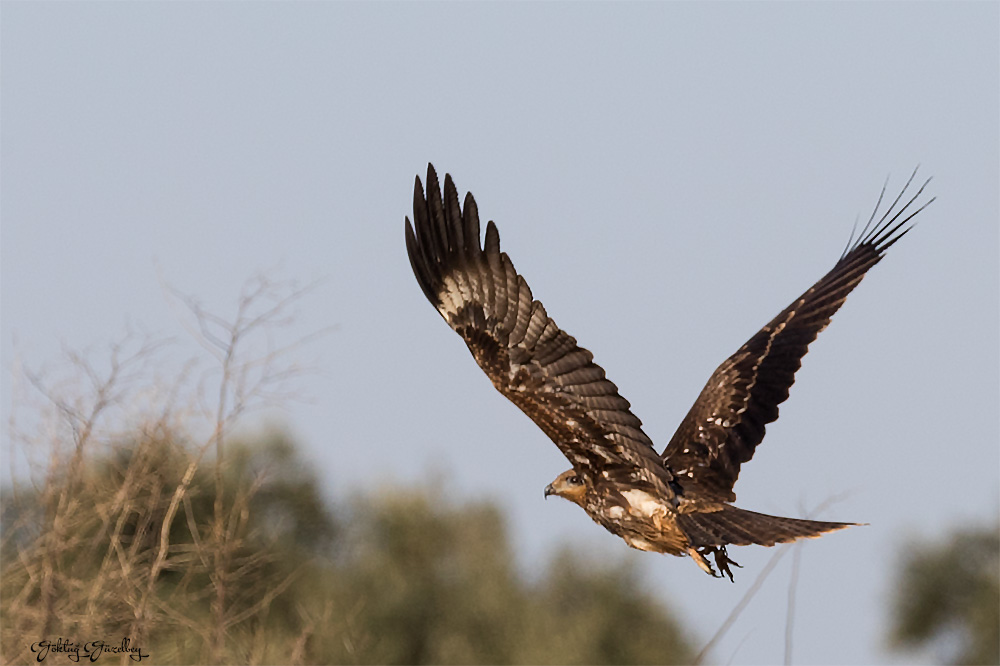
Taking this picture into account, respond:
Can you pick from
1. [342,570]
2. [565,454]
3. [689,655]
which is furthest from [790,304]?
[342,570]

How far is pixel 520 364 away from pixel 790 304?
115 inches

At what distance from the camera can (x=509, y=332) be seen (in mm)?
6305

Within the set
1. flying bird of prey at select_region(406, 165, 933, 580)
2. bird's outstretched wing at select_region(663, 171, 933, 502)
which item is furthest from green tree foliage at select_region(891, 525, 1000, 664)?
flying bird of prey at select_region(406, 165, 933, 580)

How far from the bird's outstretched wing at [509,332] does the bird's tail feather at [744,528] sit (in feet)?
1.44

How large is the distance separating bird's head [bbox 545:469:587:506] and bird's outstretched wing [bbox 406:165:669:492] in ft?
1.31

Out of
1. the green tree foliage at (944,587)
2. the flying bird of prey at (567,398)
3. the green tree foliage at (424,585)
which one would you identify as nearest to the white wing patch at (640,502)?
the flying bird of prey at (567,398)

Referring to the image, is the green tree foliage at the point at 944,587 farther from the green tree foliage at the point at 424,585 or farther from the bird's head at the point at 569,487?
the bird's head at the point at 569,487

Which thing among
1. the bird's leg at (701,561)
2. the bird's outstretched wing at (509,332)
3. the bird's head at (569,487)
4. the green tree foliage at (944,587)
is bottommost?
the bird's leg at (701,561)

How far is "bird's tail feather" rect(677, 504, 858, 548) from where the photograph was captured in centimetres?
609

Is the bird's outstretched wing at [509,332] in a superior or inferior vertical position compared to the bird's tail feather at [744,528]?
superior

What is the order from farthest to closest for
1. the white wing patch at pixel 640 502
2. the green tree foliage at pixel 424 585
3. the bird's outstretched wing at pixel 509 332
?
the green tree foliage at pixel 424 585 < the white wing patch at pixel 640 502 < the bird's outstretched wing at pixel 509 332

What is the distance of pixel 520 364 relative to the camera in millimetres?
6277

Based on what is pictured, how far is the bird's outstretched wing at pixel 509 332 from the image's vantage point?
6.22 metres

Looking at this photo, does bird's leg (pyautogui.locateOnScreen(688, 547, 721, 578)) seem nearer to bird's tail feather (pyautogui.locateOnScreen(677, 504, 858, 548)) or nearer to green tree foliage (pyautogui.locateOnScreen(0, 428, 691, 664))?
bird's tail feather (pyautogui.locateOnScreen(677, 504, 858, 548))
